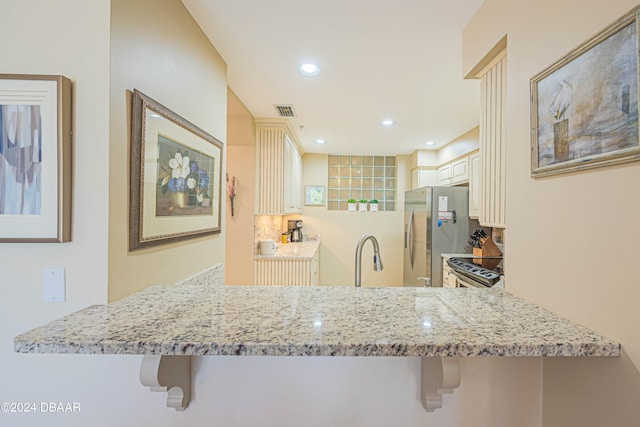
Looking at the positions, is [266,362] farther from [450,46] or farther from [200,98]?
[450,46]

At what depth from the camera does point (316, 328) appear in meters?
0.75

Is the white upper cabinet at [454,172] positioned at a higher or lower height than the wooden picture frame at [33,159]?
higher

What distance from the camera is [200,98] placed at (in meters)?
1.60

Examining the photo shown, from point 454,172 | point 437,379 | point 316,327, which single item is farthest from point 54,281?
point 454,172

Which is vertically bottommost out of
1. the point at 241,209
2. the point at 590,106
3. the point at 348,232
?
the point at 348,232

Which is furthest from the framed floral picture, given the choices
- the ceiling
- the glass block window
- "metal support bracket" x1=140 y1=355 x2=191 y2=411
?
the glass block window

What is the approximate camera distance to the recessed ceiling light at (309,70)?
1963 millimetres

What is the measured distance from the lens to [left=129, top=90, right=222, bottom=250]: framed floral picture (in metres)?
1.09

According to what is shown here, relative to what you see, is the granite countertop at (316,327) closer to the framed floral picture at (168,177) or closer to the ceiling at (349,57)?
the framed floral picture at (168,177)

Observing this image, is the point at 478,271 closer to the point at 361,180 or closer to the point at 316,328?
the point at 316,328

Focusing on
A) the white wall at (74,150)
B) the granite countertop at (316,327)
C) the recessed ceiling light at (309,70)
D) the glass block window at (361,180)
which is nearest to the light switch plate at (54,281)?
the white wall at (74,150)

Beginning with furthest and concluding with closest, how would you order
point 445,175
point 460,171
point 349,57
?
point 445,175, point 460,171, point 349,57

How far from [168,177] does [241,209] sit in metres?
1.89

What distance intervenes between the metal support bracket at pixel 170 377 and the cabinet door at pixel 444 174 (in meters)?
3.91
